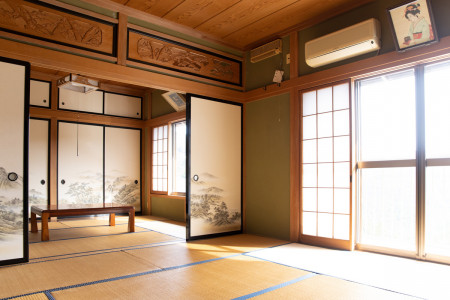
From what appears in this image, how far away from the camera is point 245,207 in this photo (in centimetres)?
502

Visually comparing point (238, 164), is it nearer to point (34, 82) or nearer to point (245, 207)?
point (245, 207)

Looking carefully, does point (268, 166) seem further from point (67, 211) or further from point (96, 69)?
point (67, 211)

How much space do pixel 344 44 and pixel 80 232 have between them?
4.37 meters

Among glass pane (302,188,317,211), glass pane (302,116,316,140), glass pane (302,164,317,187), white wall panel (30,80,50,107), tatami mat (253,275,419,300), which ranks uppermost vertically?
white wall panel (30,80,50,107)

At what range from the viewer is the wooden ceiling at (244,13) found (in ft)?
12.3

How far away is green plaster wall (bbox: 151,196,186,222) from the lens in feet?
20.3

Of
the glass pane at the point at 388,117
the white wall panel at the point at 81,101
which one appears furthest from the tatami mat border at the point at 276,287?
the white wall panel at the point at 81,101

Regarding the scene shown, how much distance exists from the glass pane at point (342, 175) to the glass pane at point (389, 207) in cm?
17

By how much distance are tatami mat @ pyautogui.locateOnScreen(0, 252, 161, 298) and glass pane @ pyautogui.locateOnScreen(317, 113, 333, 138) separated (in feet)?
8.09

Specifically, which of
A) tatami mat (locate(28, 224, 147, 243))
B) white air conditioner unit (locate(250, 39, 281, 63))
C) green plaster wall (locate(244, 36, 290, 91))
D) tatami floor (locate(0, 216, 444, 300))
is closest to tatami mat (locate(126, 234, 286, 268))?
tatami floor (locate(0, 216, 444, 300))

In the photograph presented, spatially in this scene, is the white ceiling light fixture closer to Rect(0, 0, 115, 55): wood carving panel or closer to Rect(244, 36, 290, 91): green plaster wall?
Rect(0, 0, 115, 55): wood carving panel

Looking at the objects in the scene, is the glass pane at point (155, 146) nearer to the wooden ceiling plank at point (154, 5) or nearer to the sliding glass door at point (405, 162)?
the wooden ceiling plank at point (154, 5)

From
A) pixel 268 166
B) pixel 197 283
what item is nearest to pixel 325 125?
pixel 268 166

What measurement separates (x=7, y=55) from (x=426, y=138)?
4110 millimetres
